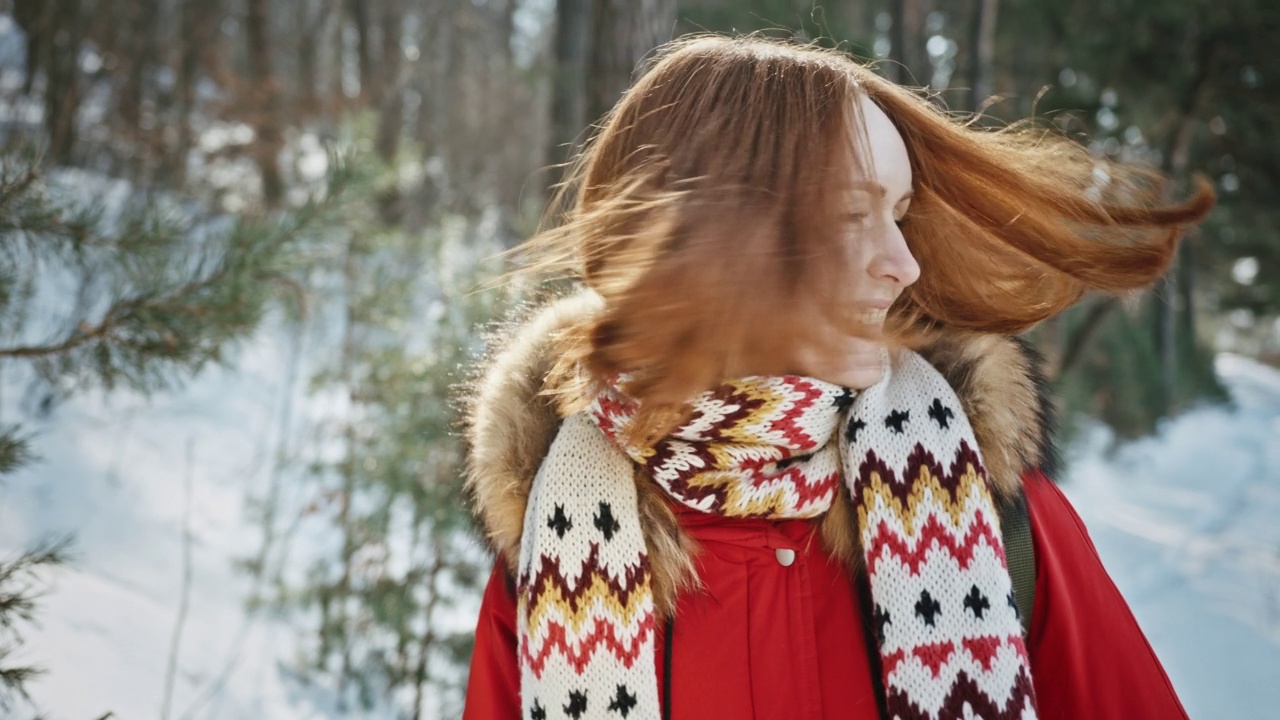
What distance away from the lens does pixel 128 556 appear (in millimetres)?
3758

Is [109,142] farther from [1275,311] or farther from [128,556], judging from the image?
[1275,311]

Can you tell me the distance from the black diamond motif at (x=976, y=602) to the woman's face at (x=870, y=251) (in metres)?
0.35

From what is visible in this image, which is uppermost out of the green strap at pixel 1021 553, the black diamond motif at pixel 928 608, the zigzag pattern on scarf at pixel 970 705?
the green strap at pixel 1021 553

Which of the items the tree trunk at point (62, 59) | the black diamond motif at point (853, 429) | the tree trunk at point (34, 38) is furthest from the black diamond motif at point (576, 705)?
the tree trunk at point (34, 38)

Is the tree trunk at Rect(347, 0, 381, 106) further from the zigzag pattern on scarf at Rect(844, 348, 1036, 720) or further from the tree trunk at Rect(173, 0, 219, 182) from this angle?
the zigzag pattern on scarf at Rect(844, 348, 1036, 720)

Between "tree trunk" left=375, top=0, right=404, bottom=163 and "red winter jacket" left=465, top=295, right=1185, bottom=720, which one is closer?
"red winter jacket" left=465, top=295, right=1185, bottom=720

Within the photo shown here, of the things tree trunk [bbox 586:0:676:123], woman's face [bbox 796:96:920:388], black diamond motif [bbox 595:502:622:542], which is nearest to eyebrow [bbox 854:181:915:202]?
woman's face [bbox 796:96:920:388]

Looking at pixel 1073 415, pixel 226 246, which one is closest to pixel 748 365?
pixel 226 246

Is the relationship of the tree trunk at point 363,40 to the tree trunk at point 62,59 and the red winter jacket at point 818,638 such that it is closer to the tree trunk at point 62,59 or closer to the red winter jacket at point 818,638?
the tree trunk at point 62,59

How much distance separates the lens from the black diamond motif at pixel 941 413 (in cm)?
132

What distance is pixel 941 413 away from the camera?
1326mm

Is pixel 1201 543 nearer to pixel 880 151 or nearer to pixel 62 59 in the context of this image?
pixel 880 151

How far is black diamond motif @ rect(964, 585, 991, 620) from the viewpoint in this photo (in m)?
1.20

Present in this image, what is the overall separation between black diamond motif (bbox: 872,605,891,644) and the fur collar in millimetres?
104
